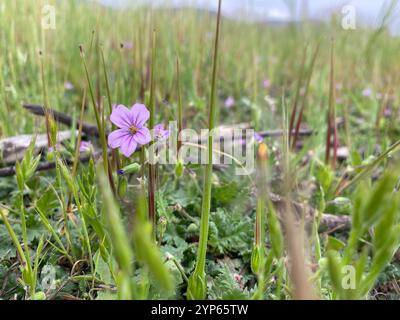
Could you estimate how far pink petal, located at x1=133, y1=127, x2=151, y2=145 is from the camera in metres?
Answer: 0.83

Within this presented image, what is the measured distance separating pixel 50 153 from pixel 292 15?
123 cm

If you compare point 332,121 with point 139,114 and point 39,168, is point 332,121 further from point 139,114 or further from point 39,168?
point 39,168

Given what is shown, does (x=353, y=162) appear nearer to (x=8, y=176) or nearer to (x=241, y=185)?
(x=241, y=185)

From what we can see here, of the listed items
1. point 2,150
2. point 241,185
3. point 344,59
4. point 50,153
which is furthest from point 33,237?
point 344,59

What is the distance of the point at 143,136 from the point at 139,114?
5cm

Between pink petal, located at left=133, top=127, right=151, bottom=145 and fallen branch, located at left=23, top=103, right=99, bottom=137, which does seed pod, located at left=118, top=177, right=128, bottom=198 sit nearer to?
pink petal, located at left=133, top=127, right=151, bottom=145

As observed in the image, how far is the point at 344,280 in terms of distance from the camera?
0.58 m

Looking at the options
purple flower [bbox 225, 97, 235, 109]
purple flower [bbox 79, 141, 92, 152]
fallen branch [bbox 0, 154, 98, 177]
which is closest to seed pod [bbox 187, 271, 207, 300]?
purple flower [bbox 79, 141, 92, 152]

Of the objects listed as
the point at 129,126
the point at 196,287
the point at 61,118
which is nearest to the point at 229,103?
the point at 61,118

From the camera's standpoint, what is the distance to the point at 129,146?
2.81 ft

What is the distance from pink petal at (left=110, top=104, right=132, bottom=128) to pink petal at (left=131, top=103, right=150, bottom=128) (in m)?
0.01

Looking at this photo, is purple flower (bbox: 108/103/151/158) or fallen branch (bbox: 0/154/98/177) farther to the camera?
fallen branch (bbox: 0/154/98/177)

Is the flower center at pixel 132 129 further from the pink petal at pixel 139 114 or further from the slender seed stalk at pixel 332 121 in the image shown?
the slender seed stalk at pixel 332 121
